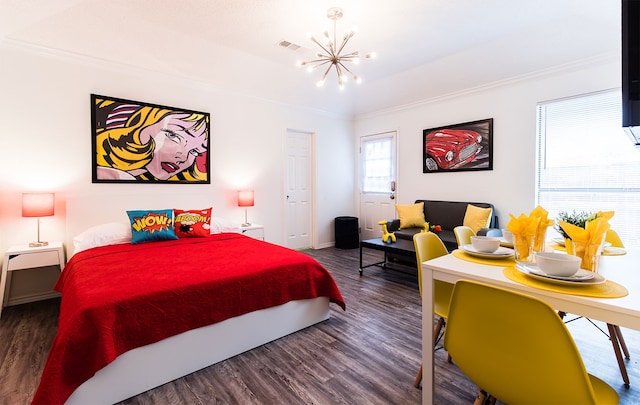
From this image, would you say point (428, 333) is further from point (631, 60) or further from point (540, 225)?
point (631, 60)

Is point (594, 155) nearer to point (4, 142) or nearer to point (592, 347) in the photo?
point (592, 347)

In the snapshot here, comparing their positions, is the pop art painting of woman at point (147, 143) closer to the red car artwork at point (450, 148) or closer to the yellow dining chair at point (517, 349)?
the red car artwork at point (450, 148)

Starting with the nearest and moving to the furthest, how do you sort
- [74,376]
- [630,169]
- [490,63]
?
[74,376] < [630,169] < [490,63]

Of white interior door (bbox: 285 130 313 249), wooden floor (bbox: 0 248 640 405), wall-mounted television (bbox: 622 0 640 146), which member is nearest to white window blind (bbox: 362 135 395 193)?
white interior door (bbox: 285 130 313 249)

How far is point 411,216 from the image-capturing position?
15.6 ft

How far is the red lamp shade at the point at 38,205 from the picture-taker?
2930 mm

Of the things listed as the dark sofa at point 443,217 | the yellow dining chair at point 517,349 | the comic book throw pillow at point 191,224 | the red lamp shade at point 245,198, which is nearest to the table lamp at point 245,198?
the red lamp shade at point 245,198

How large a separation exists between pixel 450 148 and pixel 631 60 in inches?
141

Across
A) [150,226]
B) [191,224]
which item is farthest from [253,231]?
[150,226]

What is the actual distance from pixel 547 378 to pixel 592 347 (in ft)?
6.28

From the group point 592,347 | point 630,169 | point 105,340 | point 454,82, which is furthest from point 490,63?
point 105,340

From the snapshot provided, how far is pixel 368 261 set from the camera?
4.79 m

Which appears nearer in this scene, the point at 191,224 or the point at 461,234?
the point at 461,234

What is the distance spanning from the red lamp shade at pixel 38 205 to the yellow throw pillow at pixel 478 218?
15.7 ft
